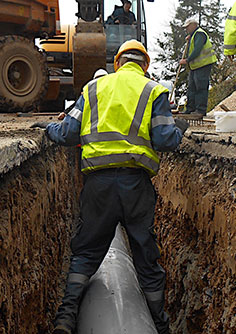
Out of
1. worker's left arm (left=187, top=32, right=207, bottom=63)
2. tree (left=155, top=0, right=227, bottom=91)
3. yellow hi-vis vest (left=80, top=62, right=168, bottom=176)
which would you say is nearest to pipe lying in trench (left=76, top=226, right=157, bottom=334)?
yellow hi-vis vest (left=80, top=62, right=168, bottom=176)

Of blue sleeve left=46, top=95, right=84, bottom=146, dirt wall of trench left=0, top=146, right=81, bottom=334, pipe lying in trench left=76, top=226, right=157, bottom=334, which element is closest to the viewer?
dirt wall of trench left=0, top=146, right=81, bottom=334

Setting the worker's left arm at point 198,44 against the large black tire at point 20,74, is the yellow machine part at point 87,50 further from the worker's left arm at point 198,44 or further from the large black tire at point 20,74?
the worker's left arm at point 198,44

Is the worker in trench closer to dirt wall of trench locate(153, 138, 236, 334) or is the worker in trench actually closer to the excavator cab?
dirt wall of trench locate(153, 138, 236, 334)

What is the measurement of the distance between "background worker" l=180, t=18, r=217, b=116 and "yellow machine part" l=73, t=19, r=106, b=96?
57.9 inches

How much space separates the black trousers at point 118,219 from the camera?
3.09 m

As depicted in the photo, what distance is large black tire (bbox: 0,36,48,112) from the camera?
6.50 m

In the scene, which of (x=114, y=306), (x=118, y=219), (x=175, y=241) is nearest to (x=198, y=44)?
(x=175, y=241)

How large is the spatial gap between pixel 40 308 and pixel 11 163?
116 centimetres

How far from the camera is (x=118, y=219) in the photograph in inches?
125

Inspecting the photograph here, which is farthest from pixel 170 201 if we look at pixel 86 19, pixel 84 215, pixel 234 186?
pixel 86 19

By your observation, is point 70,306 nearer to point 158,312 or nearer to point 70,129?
point 158,312

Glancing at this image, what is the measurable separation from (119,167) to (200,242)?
2.95 feet

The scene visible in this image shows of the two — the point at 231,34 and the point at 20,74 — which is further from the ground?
the point at 231,34

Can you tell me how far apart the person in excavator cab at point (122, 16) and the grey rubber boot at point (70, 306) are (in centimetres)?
692
